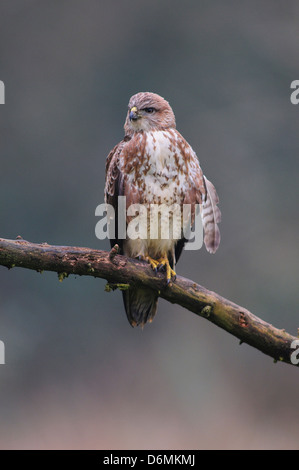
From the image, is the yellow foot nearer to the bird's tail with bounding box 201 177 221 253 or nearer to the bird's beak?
the bird's tail with bounding box 201 177 221 253

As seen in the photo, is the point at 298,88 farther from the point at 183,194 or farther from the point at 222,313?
the point at 222,313

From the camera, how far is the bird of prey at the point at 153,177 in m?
2.62

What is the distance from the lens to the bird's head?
2645 millimetres

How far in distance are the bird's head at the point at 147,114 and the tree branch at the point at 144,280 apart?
70cm

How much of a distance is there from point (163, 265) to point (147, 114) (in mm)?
741

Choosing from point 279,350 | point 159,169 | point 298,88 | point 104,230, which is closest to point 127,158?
point 159,169

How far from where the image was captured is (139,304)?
9.31ft

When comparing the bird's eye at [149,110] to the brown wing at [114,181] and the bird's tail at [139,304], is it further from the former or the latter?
the bird's tail at [139,304]

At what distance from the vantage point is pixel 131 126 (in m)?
2.71

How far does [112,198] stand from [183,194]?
36 centimetres

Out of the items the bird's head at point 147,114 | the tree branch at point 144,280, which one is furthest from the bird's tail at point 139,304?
the bird's head at point 147,114

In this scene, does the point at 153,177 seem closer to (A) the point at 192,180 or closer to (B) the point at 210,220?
(A) the point at 192,180

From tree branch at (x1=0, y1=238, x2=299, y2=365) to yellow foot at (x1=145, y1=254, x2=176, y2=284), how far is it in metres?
0.03

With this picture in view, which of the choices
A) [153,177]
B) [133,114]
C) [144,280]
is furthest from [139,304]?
[133,114]
